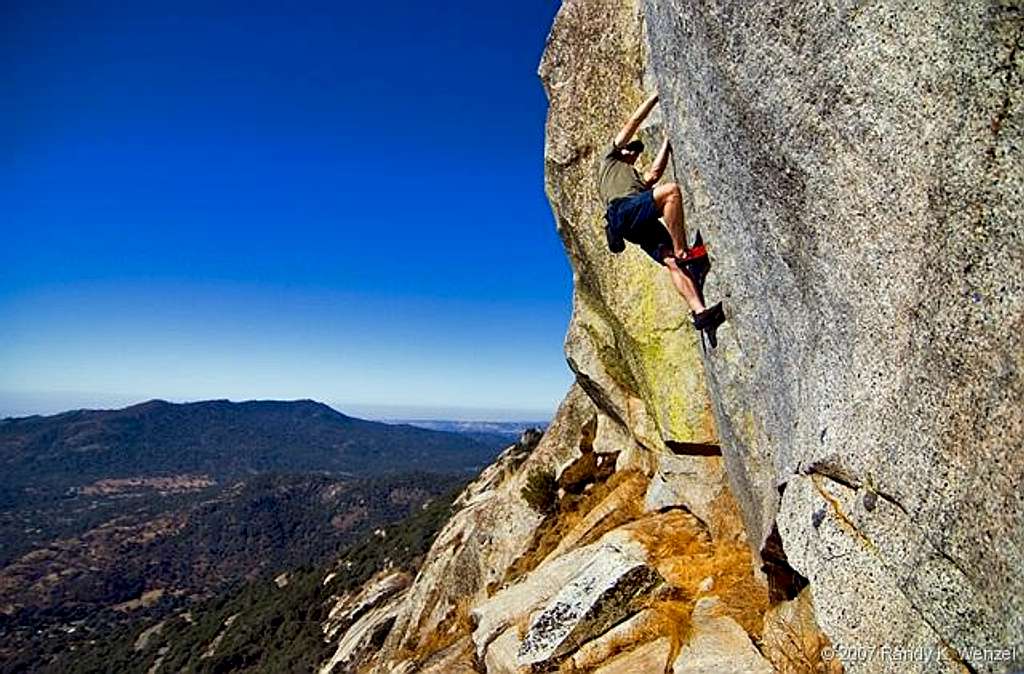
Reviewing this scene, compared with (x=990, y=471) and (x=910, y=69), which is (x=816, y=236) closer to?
(x=910, y=69)

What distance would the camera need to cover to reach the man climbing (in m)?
9.43

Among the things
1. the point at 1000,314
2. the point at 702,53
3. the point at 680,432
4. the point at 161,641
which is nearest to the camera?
the point at 1000,314

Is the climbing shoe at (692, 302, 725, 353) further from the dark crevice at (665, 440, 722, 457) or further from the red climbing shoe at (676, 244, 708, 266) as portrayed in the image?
the dark crevice at (665, 440, 722, 457)

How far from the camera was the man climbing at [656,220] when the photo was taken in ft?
30.9

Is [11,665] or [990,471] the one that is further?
[11,665]

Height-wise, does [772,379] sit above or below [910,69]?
below

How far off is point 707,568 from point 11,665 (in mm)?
166197

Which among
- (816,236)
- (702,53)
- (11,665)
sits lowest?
(11,665)

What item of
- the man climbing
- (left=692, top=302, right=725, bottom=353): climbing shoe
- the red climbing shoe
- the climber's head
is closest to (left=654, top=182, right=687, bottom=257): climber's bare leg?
the man climbing

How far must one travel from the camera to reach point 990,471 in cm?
448

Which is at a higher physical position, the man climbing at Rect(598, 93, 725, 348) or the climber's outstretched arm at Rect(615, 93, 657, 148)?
the climber's outstretched arm at Rect(615, 93, 657, 148)

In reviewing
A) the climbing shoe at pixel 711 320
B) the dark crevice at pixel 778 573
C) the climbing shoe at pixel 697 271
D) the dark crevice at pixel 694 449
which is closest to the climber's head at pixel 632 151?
the climbing shoe at pixel 697 271

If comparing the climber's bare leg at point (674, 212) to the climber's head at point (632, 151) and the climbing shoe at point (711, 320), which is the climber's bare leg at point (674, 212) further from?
the climber's head at point (632, 151)

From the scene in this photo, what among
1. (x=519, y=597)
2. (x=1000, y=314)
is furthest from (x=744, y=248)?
(x=519, y=597)
